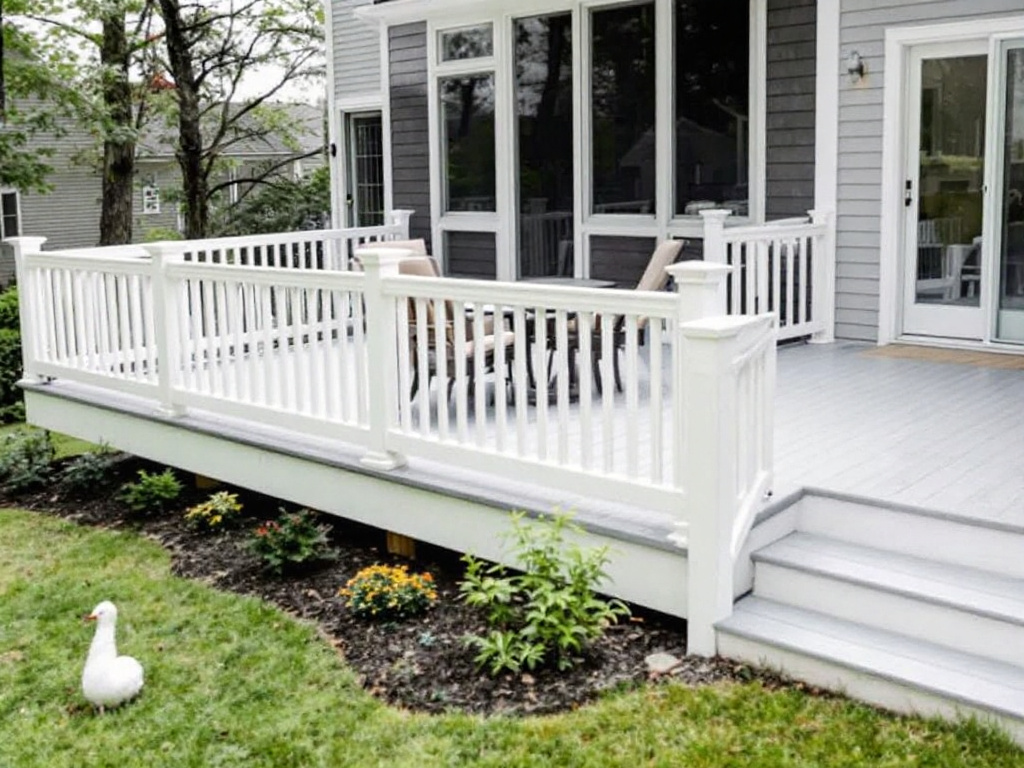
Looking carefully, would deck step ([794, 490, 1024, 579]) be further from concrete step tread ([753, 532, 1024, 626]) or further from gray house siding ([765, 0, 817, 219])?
gray house siding ([765, 0, 817, 219])

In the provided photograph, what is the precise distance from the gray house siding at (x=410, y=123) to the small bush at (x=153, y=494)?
5.00 m

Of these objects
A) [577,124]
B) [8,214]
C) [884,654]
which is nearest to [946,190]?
[577,124]

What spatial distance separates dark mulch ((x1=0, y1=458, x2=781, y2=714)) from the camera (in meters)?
4.01

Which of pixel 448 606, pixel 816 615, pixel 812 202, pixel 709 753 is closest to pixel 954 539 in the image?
pixel 816 615

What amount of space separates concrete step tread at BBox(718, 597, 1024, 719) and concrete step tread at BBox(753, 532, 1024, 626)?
0.51 feet

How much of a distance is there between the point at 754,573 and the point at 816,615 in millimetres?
282

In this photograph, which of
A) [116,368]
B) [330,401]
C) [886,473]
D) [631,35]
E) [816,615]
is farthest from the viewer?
[631,35]

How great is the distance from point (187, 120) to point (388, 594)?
14.9 metres

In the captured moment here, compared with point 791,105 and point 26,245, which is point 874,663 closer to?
point 791,105

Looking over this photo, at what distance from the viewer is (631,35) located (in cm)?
908

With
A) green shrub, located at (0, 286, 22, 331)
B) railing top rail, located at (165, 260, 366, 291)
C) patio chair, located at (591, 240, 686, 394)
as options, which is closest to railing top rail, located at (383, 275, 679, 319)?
railing top rail, located at (165, 260, 366, 291)

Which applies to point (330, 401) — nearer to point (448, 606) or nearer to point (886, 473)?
point (448, 606)

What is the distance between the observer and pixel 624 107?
9.20 metres

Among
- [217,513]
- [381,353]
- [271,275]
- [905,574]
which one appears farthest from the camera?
[217,513]
